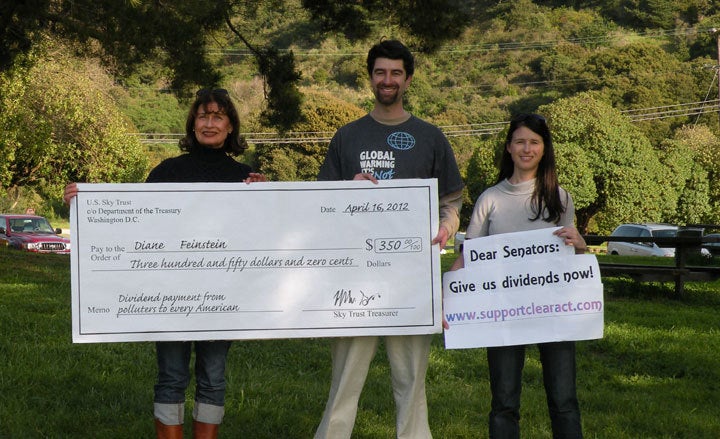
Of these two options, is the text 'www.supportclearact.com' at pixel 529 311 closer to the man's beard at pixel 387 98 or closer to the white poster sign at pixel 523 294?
the white poster sign at pixel 523 294

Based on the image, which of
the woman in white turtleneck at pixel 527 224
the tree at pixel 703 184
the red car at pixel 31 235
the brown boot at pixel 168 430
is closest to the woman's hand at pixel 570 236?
the woman in white turtleneck at pixel 527 224

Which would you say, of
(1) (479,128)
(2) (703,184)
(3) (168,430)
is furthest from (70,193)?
(1) (479,128)

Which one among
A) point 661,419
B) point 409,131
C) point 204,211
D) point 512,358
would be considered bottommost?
point 661,419

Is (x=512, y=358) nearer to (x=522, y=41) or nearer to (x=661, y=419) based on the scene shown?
(x=661, y=419)

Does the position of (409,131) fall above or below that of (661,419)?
above

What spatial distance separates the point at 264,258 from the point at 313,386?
227cm

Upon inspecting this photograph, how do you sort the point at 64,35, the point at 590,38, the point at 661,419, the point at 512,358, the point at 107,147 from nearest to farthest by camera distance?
the point at 512,358
the point at 661,419
the point at 64,35
the point at 107,147
the point at 590,38

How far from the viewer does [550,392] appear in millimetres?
Result: 4020

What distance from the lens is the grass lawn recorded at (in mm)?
5219

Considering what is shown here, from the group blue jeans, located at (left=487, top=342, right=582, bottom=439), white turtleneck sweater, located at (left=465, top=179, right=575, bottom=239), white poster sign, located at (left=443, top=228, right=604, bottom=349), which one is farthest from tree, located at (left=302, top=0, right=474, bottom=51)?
blue jeans, located at (left=487, top=342, right=582, bottom=439)

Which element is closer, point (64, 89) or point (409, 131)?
point (409, 131)

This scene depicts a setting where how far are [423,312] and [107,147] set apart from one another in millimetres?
32760

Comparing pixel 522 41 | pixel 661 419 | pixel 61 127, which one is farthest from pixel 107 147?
pixel 522 41

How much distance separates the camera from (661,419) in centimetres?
557
